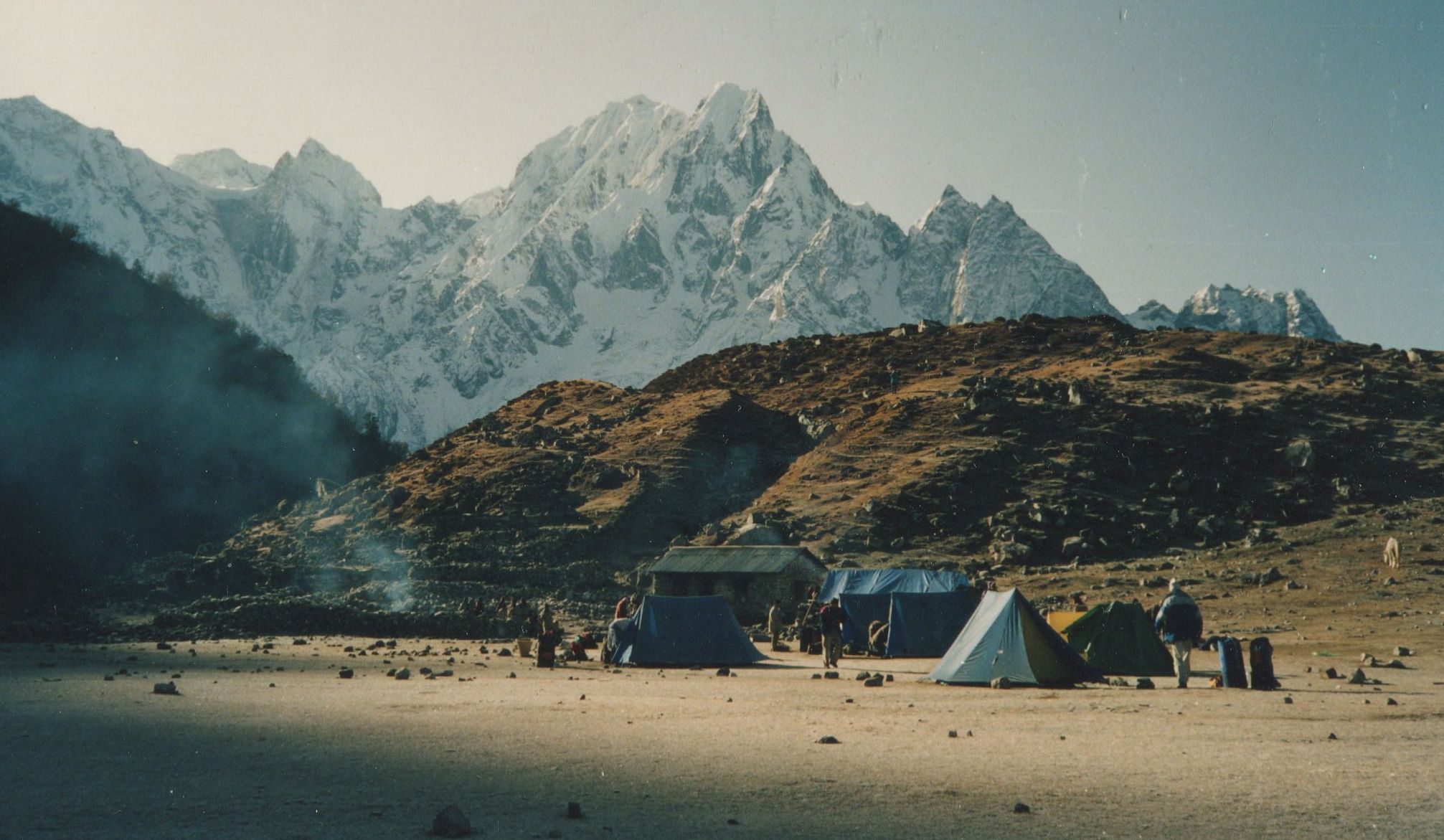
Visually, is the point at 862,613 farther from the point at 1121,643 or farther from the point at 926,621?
the point at 1121,643

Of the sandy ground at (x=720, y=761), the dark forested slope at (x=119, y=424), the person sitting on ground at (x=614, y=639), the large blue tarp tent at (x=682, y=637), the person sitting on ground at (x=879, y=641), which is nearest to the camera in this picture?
the sandy ground at (x=720, y=761)

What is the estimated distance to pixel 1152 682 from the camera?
914 inches

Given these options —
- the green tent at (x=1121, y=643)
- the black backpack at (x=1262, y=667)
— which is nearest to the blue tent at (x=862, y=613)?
the green tent at (x=1121, y=643)

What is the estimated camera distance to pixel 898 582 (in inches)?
1501

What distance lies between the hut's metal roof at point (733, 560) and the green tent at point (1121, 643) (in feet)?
74.9

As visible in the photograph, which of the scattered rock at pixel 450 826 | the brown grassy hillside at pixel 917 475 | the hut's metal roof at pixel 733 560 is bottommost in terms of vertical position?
the scattered rock at pixel 450 826

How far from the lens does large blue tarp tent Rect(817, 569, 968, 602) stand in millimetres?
37875

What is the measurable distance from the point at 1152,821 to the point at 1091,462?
5984cm

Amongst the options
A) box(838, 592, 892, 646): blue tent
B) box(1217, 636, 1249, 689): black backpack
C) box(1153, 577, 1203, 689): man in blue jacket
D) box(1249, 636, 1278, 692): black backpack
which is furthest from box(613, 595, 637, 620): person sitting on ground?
box(1249, 636, 1278, 692): black backpack

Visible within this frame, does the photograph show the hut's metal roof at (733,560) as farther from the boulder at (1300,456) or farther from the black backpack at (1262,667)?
the boulder at (1300,456)

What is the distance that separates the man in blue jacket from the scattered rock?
1731 centimetres

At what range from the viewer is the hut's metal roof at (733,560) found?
49031mm

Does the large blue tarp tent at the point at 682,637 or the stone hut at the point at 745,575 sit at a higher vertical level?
the stone hut at the point at 745,575

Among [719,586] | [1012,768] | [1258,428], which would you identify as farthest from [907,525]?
[1012,768]
